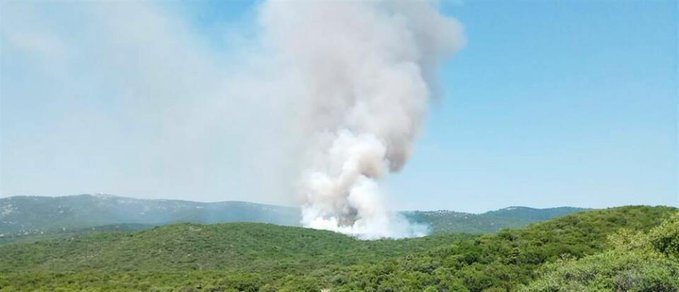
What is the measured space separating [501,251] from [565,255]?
4.04 metres

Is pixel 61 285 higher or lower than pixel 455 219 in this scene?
lower

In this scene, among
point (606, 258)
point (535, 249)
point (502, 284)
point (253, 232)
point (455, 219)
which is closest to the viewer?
point (606, 258)

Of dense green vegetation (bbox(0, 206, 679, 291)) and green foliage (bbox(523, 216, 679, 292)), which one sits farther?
dense green vegetation (bbox(0, 206, 679, 291))

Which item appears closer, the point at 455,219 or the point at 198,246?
the point at 198,246

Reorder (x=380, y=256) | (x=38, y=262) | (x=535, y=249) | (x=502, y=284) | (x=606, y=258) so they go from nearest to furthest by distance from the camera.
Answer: (x=606, y=258) < (x=502, y=284) < (x=535, y=249) < (x=380, y=256) < (x=38, y=262)

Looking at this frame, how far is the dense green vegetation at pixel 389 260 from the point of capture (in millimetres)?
21203

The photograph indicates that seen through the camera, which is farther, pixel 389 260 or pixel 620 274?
pixel 389 260

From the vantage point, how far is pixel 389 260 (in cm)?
3797

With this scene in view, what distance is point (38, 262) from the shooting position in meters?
67.9

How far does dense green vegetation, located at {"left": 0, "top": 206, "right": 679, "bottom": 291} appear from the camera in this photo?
69.6 feet

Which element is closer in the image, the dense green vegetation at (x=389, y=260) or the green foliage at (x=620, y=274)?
the green foliage at (x=620, y=274)

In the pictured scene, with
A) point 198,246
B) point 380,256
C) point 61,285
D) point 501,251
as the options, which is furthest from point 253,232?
point 501,251

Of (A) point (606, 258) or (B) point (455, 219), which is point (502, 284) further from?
(B) point (455, 219)

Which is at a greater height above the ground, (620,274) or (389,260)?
(620,274)
